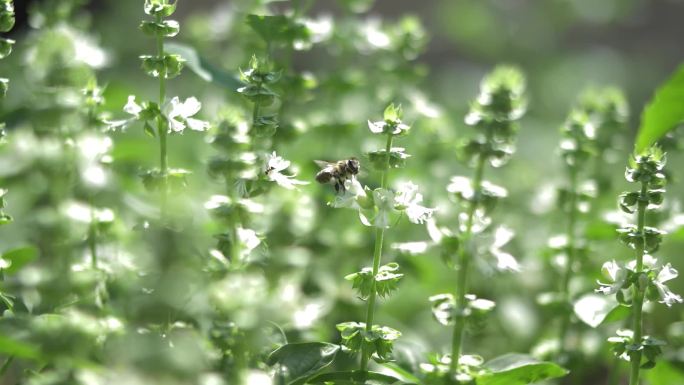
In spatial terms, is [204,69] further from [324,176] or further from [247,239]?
[247,239]

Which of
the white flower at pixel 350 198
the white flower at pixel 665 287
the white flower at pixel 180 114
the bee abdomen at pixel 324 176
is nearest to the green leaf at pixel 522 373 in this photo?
the white flower at pixel 665 287

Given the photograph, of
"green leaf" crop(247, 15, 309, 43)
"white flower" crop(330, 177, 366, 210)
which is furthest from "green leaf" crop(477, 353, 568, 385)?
"green leaf" crop(247, 15, 309, 43)

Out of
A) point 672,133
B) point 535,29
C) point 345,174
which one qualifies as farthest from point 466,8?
point 345,174

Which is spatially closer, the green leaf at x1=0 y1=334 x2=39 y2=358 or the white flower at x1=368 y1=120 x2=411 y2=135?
the green leaf at x1=0 y1=334 x2=39 y2=358

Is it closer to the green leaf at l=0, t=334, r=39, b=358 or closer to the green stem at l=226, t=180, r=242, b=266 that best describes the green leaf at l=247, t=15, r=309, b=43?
the green stem at l=226, t=180, r=242, b=266

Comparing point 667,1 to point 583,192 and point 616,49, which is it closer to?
point 616,49

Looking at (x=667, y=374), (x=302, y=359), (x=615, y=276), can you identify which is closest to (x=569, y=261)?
(x=667, y=374)

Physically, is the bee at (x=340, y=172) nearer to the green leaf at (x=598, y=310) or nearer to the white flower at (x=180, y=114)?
the white flower at (x=180, y=114)
